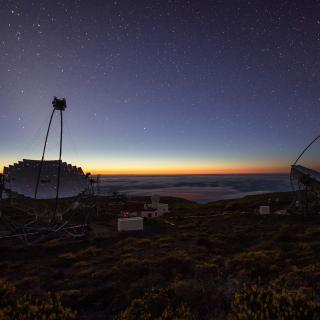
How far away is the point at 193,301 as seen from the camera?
13.7 metres

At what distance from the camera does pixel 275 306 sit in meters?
11.6

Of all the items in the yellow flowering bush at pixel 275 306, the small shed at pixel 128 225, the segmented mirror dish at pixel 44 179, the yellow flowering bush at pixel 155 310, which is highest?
the segmented mirror dish at pixel 44 179

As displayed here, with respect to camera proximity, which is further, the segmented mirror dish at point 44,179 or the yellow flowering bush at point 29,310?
the segmented mirror dish at point 44,179

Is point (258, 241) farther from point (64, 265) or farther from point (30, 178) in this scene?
point (30, 178)

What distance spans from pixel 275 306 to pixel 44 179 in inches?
1285

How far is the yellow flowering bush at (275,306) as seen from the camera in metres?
10.8

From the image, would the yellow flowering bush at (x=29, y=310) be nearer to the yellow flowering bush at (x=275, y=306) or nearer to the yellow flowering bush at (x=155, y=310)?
the yellow flowering bush at (x=155, y=310)

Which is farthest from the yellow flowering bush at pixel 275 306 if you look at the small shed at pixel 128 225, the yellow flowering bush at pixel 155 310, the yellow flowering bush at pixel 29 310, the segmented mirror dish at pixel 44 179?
the small shed at pixel 128 225

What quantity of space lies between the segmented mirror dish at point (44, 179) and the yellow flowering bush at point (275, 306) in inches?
1133

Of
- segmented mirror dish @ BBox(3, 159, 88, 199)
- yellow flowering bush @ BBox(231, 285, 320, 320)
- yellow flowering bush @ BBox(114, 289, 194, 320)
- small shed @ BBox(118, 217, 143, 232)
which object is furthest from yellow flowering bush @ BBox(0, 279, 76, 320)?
small shed @ BBox(118, 217, 143, 232)

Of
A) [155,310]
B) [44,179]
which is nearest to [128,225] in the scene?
[44,179]

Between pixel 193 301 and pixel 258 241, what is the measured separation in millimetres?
19776

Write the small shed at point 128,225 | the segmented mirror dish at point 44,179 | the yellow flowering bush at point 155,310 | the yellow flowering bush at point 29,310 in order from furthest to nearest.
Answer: the small shed at point 128,225, the segmented mirror dish at point 44,179, the yellow flowering bush at point 29,310, the yellow flowering bush at point 155,310

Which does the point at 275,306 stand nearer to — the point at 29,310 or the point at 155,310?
the point at 155,310
